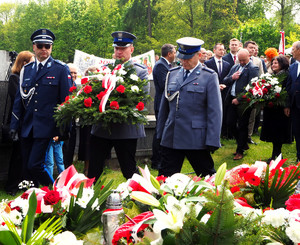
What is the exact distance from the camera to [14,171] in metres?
7.03

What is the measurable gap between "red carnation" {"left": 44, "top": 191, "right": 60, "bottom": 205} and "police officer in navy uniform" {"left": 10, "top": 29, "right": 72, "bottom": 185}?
12.0ft

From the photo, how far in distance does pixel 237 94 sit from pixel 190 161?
4.21 metres

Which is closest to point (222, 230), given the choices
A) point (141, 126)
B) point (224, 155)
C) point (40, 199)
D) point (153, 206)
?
point (153, 206)

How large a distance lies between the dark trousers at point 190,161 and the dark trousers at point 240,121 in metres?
3.68

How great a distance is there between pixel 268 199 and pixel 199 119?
2.69 metres

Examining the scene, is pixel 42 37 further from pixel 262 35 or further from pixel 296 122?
pixel 262 35

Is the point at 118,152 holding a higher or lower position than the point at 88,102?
lower

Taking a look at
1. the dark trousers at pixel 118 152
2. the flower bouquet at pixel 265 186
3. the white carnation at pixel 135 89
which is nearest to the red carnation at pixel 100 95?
the white carnation at pixel 135 89

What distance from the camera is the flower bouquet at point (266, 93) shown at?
8.16 meters

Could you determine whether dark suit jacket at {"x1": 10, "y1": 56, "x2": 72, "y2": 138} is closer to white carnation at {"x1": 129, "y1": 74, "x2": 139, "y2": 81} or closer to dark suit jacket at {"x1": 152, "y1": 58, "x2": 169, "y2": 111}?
white carnation at {"x1": 129, "y1": 74, "x2": 139, "y2": 81}

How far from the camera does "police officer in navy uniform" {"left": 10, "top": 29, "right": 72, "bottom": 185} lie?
229 inches

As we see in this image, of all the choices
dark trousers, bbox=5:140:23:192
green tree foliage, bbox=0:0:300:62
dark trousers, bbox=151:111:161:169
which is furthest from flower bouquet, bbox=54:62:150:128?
green tree foliage, bbox=0:0:300:62

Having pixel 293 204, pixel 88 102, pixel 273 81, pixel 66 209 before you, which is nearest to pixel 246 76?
pixel 273 81

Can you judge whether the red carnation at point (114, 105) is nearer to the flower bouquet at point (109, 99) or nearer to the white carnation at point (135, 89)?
the flower bouquet at point (109, 99)
